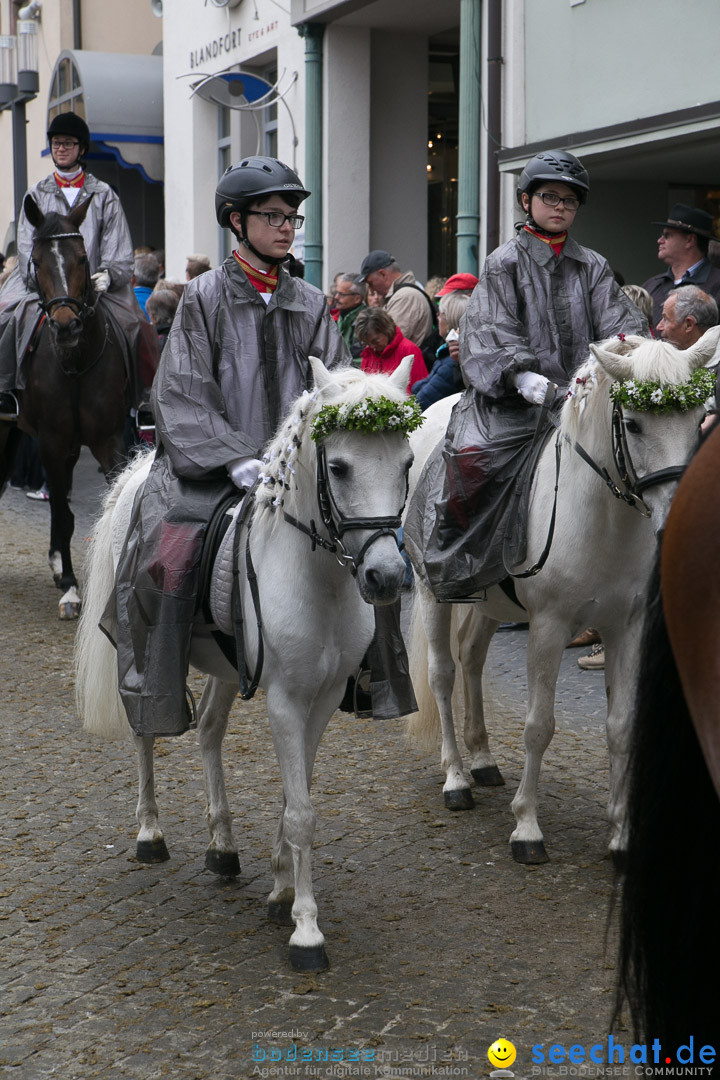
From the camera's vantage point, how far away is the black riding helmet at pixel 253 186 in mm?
4246

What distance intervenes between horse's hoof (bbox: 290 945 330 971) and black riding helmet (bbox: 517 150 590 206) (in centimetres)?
314

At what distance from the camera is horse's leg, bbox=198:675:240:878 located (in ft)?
15.2

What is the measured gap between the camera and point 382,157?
51.9 feet

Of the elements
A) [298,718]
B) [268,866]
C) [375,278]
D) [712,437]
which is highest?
[375,278]

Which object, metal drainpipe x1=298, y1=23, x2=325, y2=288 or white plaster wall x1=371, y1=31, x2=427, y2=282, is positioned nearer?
metal drainpipe x1=298, y1=23, x2=325, y2=288

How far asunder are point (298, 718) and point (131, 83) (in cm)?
1822

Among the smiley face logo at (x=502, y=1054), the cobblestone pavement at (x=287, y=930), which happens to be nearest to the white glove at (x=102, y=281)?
the cobblestone pavement at (x=287, y=930)

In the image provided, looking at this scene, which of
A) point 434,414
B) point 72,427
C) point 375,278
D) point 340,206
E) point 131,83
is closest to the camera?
point 434,414

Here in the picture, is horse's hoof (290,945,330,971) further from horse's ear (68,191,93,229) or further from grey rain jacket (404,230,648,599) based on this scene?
horse's ear (68,191,93,229)

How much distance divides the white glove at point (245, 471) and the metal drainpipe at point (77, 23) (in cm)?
2195

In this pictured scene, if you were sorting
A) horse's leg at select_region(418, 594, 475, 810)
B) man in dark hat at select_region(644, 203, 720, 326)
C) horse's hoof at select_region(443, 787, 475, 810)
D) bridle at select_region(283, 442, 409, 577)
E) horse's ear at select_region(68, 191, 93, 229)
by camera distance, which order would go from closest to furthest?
bridle at select_region(283, 442, 409, 577), horse's hoof at select_region(443, 787, 475, 810), horse's leg at select_region(418, 594, 475, 810), man in dark hat at select_region(644, 203, 720, 326), horse's ear at select_region(68, 191, 93, 229)

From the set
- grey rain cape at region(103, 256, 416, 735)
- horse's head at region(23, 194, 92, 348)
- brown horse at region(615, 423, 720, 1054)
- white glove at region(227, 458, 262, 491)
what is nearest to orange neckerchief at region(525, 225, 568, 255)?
grey rain cape at region(103, 256, 416, 735)

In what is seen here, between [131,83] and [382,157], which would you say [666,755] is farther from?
[131,83]

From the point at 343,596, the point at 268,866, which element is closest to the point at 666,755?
the point at 343,596
